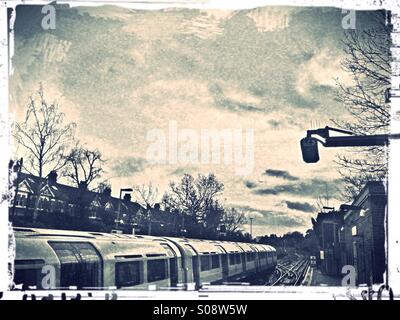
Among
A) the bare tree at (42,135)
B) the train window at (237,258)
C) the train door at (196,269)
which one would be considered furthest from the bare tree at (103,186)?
the train window at (237,258)

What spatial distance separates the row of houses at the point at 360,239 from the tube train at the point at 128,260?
2.15 feet

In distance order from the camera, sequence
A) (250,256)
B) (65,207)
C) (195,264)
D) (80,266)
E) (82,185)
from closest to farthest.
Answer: (80,266) < (250,256) < (65,207) < (82,185) < (195,264)

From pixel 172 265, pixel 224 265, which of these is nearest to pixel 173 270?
pixel 172 265

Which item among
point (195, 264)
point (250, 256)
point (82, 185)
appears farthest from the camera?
point (195, 264)

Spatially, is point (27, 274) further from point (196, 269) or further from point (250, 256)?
point (250, 256)

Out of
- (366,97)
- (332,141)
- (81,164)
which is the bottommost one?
(81,164)

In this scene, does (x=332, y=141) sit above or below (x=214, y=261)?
above

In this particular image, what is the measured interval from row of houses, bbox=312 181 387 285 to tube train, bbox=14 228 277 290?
0.65 metres

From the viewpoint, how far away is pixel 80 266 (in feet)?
20.2

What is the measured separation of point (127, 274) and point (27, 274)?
3.57 feet

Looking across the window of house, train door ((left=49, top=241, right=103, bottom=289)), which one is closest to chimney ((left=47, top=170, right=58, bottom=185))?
train door ((left=49, top=241, right=103, bottom=289))

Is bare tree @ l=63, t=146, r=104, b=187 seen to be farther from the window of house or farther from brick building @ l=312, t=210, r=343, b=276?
brick building @ l=312, t=210, r=343, b=276

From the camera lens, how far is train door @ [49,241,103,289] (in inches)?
241
